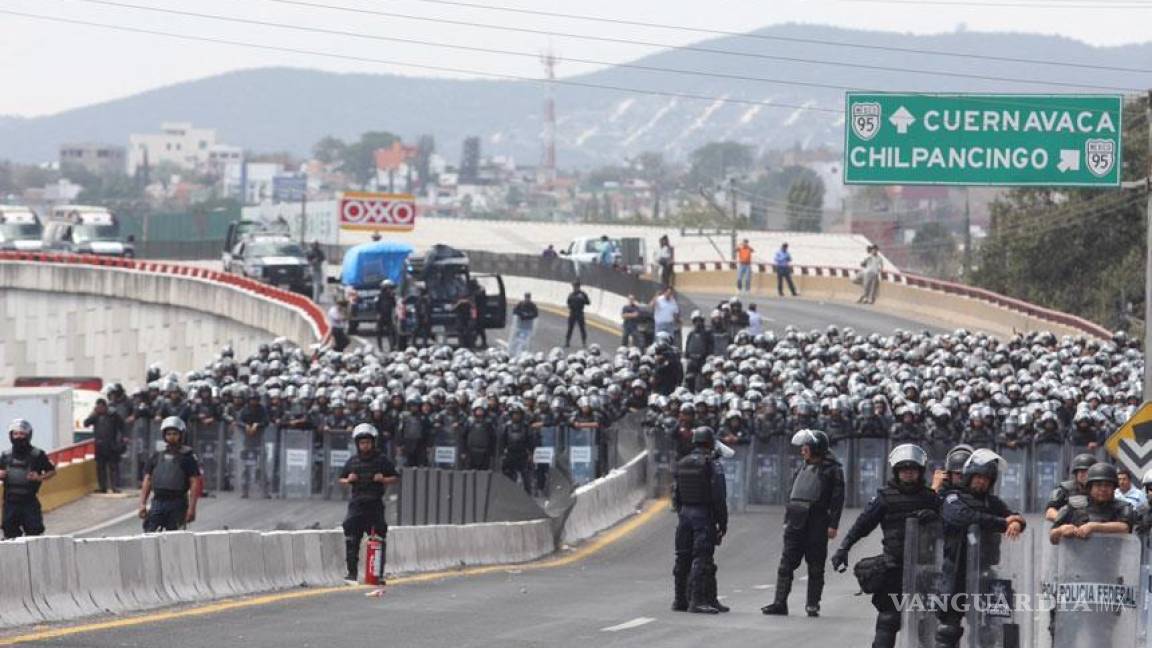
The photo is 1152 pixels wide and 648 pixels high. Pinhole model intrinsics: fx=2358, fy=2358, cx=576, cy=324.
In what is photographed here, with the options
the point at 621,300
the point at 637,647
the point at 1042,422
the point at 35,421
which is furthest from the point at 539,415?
the point at 621,300

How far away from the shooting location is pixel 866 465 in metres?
31.1

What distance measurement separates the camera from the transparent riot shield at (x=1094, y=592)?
11.7 m

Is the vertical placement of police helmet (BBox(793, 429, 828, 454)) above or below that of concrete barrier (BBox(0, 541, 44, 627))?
above

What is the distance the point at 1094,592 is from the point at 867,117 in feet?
71.3

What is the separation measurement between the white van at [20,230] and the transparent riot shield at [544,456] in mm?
49880

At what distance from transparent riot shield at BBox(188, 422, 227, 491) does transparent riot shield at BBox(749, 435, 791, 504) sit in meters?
7.95

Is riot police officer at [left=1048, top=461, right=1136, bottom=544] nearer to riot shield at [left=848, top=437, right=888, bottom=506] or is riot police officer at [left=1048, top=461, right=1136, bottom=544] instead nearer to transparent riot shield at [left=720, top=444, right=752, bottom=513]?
riot shield at [left=848, top=437, right=888, bottom=506]

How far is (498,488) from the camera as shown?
2561 centimetres

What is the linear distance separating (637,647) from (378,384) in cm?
2066

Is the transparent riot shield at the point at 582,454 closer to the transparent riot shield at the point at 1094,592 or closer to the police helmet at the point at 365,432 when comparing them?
the police helmet at the point at 365,432

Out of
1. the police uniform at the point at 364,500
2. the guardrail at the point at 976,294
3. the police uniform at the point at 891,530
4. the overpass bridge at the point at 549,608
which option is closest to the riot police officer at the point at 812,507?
the overpass bridge at the point at 549,608

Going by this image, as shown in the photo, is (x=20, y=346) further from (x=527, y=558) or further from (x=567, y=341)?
(x=527, y=558)

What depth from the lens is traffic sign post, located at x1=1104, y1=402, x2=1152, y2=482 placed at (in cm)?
2034

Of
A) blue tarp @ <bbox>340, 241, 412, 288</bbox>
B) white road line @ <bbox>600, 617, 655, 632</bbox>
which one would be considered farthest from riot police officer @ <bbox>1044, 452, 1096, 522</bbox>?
blue tarp @ <bbox>340, 241, 412, 288</bbox>
